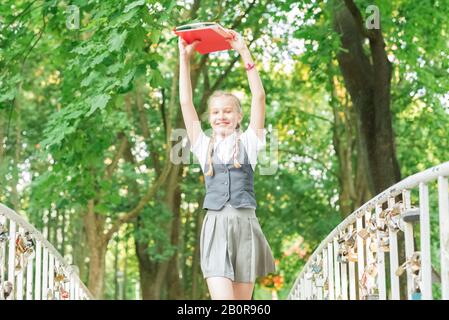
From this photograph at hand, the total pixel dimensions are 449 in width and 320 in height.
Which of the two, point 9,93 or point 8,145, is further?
point 8,145

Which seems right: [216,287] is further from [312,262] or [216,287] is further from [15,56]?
[15,56]

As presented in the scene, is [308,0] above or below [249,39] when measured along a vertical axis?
below

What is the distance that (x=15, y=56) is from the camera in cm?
963

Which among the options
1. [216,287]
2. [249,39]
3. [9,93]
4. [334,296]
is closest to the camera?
[216,287]

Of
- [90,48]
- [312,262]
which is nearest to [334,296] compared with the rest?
[312,262]

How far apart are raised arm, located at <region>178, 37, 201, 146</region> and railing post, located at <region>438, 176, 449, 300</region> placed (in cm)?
152

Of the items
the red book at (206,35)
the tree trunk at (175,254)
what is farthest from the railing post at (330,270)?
the tree trunk at (175,254)

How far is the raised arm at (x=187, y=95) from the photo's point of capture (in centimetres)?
407

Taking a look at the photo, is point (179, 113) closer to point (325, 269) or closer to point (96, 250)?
point (96, 250)

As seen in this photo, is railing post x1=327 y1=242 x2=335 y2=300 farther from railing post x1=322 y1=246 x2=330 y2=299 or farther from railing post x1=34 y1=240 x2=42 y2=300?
railing post x1=34 y1=240 x2=42 y2=300

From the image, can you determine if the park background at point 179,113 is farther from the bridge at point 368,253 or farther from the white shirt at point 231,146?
the white shirt at point 231,146

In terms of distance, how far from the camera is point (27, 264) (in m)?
4.42

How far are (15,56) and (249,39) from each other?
5.62 m
